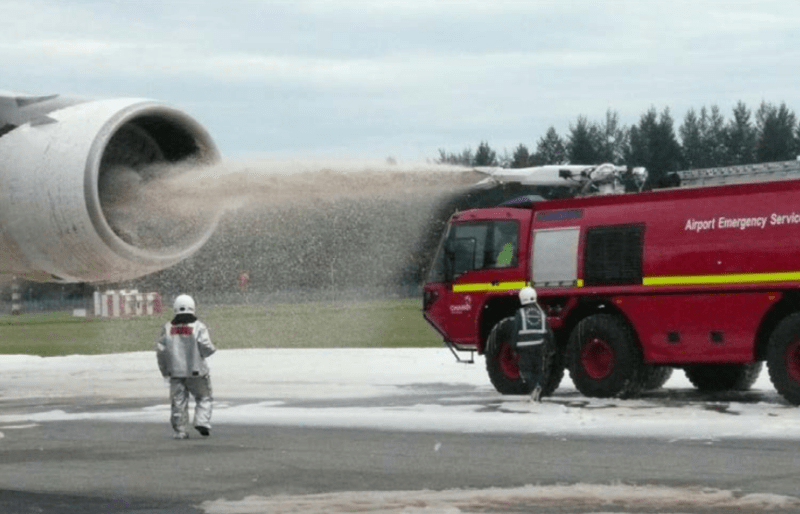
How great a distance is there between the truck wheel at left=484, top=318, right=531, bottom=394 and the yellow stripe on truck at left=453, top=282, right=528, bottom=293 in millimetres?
453

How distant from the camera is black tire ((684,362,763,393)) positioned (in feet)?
78.0

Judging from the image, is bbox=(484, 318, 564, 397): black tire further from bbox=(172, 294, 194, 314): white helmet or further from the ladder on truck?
bbox=(172, 294, 194, 314): white helmet

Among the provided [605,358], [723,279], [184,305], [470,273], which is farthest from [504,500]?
[470,273]

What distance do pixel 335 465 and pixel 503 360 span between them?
8939 millimetres

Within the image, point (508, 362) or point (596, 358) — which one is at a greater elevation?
point (596, 358)

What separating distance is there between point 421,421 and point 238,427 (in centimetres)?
204

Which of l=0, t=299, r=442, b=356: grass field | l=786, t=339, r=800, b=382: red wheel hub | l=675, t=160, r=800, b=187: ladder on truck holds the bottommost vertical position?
l=0, t=299, r=442, b=356: grass field

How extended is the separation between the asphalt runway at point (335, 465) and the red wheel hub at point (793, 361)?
164 inches

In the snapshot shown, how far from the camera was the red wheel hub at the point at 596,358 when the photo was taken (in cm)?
2236

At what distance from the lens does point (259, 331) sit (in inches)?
2137

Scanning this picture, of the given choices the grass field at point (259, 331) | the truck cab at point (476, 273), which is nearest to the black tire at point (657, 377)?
the truck cab at point (476, 273)

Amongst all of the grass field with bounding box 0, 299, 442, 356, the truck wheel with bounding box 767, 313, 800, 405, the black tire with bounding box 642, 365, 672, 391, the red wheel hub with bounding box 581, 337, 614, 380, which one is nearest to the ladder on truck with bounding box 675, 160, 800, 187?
the truck wheel with bounding box 767, 313, 800, 405

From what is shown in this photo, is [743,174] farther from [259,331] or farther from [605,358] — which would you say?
[259,331]

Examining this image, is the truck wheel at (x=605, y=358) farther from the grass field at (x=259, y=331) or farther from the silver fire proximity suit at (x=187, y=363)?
the grass field at (x=259, y=331)
